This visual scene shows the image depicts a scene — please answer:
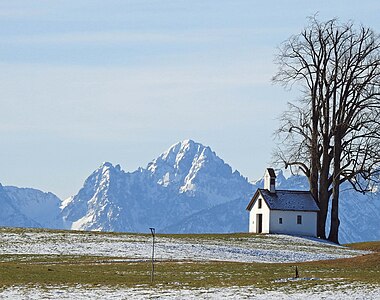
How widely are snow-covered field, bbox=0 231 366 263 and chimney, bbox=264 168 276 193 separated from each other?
64.9 feet

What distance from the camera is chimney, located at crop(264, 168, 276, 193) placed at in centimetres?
10725

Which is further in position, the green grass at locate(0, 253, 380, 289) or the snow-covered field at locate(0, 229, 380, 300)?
the green grass at locate(0, 253, 380, 289)

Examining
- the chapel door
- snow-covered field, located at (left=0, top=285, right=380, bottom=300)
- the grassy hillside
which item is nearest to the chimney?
the chapel door

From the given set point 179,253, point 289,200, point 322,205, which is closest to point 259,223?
point 289,200

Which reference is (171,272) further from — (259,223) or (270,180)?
(270,180)

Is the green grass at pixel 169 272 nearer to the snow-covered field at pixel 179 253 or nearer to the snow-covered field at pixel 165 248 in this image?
the snow-covered field at pixel 179 253

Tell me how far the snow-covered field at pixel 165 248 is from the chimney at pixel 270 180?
1979 centimetres

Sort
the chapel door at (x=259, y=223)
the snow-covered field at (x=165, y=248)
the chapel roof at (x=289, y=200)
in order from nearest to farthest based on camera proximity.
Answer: the snow-covered field at (x=165, y=248) < the chapel roof at (x=289, y=200) < the chapel door at (x=259, y=223)

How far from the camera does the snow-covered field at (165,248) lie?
2692 inches

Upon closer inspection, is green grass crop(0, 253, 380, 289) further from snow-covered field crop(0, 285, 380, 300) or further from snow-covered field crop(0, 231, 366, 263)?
snow-covered field crop(0, 231, 366, 263)

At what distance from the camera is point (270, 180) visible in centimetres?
10788

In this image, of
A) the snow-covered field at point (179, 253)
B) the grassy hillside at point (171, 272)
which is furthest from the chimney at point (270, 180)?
the grassy hillside at point (171, 272)

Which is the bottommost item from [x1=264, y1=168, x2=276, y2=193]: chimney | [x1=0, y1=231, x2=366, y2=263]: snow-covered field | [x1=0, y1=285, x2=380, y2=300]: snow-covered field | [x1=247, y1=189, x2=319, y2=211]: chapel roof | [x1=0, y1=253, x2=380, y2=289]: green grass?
[x1=0, y1=285, x2=380, y2=300]: snow-covered field

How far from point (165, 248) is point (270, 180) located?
36800 mm
